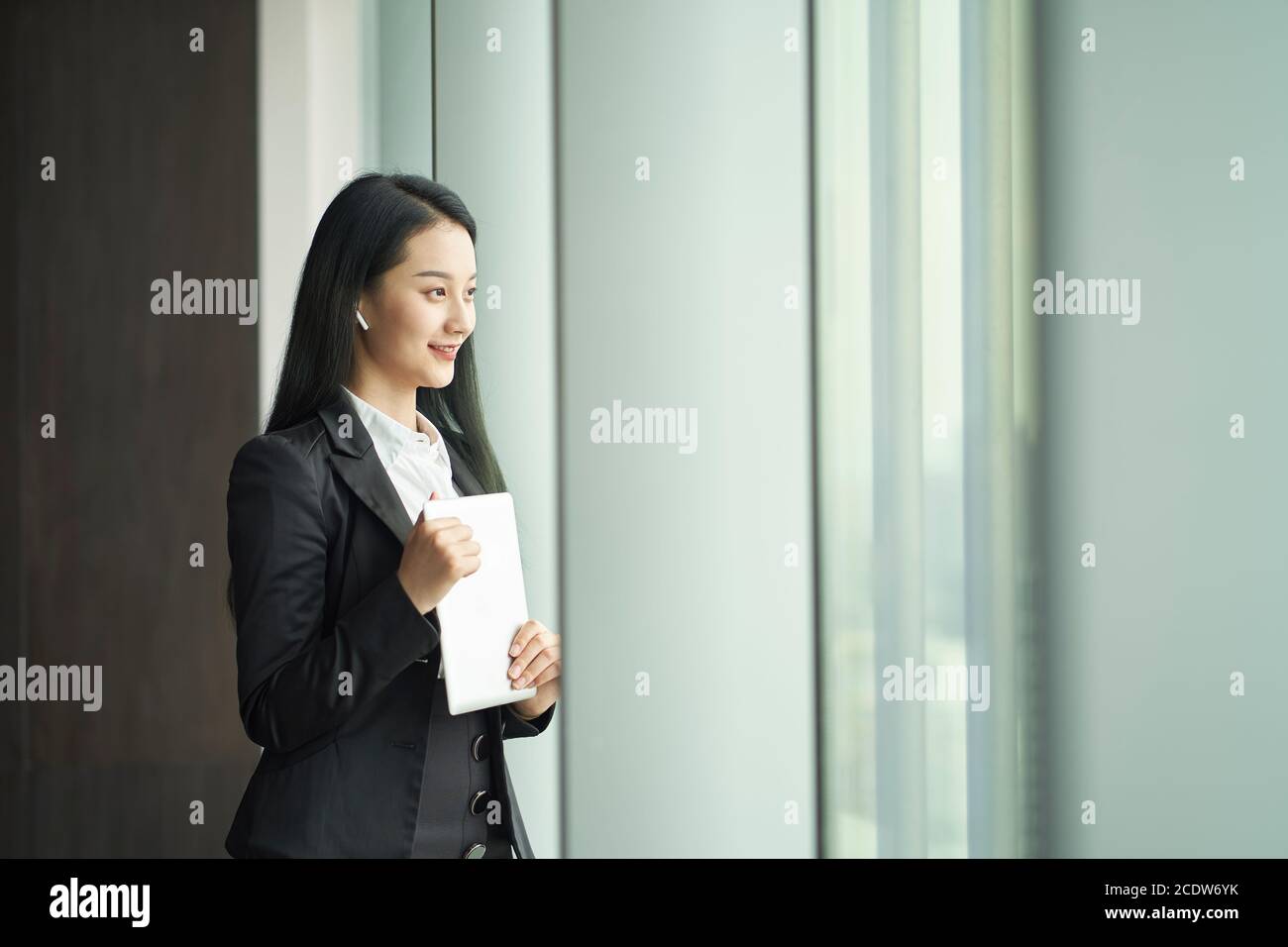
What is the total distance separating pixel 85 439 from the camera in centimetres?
143

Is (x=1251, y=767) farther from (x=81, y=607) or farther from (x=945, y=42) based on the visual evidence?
(x=81, y=607)

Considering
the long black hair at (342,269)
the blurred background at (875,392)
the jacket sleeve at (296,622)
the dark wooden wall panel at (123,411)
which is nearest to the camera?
the jacket sleeve at (296,622)

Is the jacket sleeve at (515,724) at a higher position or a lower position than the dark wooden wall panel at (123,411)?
lower

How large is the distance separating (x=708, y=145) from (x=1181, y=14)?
0.70 m

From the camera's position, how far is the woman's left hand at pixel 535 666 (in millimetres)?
1019

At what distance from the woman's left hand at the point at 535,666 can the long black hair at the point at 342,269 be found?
0.34 m

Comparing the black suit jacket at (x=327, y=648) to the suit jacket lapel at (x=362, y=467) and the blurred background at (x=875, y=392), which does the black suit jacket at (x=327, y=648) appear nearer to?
the suit jacket lapel at (x=362, y=467)

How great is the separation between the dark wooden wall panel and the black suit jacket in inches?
21.6

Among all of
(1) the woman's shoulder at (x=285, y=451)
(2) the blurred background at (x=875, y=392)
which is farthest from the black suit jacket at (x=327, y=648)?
(2) the blurred background at (x=875, y=392)

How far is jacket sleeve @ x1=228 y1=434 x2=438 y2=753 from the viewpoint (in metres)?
0.90

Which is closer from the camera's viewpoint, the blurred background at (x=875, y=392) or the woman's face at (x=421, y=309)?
the woman's face at (x=421, y=309)

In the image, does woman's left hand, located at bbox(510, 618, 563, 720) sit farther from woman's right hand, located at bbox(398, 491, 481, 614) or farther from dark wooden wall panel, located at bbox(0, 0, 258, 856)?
dark wooden wall panel, located at bbox(0, 0, 258, 856)

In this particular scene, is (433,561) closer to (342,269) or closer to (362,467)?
(362,467)
